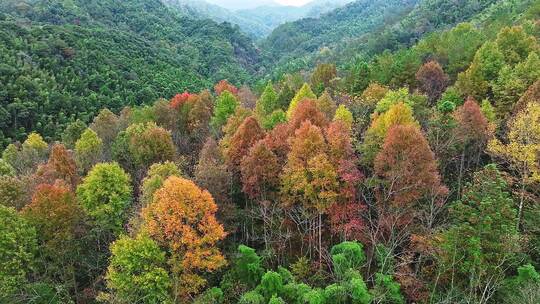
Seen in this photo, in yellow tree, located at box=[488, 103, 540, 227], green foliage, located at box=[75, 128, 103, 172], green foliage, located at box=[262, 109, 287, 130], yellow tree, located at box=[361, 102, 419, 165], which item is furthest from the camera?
green foliage, located at box=[75, 128, 103, 172]

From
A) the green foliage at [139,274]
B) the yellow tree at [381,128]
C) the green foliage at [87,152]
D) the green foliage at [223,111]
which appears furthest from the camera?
the green foliage at [223,111]

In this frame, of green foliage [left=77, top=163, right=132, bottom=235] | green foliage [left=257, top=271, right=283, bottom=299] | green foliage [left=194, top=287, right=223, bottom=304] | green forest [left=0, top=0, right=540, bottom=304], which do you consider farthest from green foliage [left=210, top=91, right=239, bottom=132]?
green foliage [left=257, top=271, right=283, bottom=299]

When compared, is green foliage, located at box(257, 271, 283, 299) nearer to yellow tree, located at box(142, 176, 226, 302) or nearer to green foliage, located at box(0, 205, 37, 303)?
yellow tree, located at box(142, 176, 226, 302)

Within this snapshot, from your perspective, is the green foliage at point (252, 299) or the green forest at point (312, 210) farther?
the green foliage at point (252, 299)

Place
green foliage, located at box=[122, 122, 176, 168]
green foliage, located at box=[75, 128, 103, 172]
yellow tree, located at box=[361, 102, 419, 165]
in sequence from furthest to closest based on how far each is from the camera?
green foliage, located at box=[75, 128, 103, 172]
green foliage, located at box=[122, 122, 176, 168]
yellow tree, located at box=[361, 102, 419, 165]

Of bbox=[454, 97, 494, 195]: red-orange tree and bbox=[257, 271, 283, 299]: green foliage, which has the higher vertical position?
bbox=[454, 97, 494, 195]: red-orange tree

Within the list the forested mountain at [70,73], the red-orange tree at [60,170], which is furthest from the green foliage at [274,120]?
the forested mountain at [70,73]

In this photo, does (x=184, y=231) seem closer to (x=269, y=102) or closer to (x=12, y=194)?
(x=12, y=194)

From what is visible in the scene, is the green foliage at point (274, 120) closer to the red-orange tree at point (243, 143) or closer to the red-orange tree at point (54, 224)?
the red-orange tree at point (243, 143)
